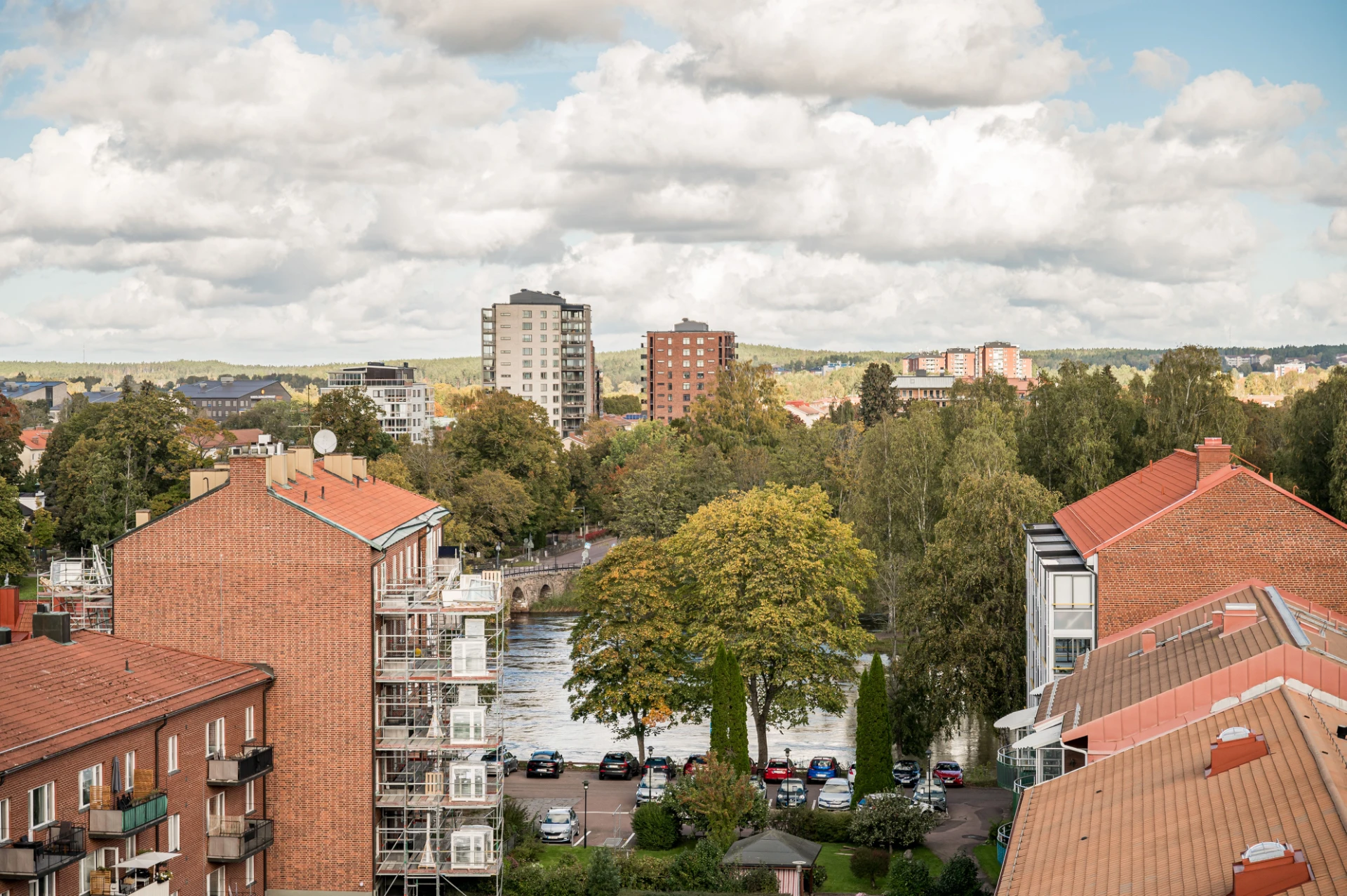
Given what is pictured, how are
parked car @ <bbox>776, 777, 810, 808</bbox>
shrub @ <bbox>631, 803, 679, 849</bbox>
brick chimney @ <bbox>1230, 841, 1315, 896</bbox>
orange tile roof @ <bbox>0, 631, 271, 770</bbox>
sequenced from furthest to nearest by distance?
parked car @ <bbox>776, 777, 810, 808</bbox>, shrub @ <bbox>631, 803, 679, 849</bbox>, orange tile roof @ <bbox>0, 631, 271, 770</bbox>, brick chimney @ <bbox>1230, 841, 1315, 896</bbox>

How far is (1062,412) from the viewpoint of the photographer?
80688mm

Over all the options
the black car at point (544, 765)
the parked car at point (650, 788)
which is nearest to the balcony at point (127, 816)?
the parked car at point (650, 788)

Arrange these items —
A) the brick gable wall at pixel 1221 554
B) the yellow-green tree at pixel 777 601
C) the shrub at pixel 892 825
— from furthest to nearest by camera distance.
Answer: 1. the yellow-green tree at pixel 777 601
2. the brick gable wall at pixel 1221 554
3. the shrub at pixel 892 825

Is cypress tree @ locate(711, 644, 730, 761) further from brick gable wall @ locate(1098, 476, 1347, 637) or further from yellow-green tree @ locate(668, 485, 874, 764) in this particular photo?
brick gable wall @ locate(1098, 476, 1347, 637)

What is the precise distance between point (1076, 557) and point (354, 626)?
24218mm

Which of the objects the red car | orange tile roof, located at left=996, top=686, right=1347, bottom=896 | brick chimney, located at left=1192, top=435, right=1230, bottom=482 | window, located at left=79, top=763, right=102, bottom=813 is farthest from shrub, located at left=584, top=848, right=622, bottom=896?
brick chimney, located at left=1192, top=435, right=1230, bottom=482

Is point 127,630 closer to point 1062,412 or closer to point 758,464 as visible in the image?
point 1062,412

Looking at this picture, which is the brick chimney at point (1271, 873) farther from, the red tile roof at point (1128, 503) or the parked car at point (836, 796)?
the parked car at point (836, 796)

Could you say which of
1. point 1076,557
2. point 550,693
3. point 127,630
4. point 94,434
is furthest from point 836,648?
point 94,434

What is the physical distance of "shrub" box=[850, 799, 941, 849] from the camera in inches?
1687

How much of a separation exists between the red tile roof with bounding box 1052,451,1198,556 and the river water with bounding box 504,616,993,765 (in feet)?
41.3

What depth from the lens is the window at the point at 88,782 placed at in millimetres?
31391

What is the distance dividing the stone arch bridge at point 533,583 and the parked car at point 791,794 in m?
56.5

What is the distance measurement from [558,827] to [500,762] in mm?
4236
